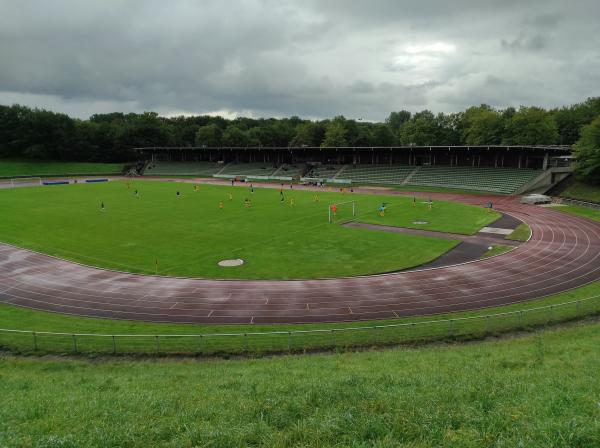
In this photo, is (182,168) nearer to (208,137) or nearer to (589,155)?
(208,137)

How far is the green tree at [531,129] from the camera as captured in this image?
111125 mm

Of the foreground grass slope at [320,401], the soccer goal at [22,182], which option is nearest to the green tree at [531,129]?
the foreground grass slope at [320,401]

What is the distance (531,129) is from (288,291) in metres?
108

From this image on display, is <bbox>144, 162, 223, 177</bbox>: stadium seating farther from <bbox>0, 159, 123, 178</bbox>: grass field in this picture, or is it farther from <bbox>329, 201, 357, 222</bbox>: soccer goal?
<bbox>329, 201, 357, 222</bbox>: soccer goal

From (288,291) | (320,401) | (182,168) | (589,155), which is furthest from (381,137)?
(320,401)

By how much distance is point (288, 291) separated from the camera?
28.6m

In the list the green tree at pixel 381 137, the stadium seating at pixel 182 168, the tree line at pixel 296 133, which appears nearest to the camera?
the tree line at pixel 296 133

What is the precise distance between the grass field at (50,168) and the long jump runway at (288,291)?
342ft

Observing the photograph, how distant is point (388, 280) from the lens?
101 feet

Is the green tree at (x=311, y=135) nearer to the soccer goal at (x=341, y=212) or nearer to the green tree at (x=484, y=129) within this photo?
the green tree at (x=484, y=129)

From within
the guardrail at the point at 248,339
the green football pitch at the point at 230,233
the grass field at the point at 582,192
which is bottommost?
the guardrail at the point at 248,339

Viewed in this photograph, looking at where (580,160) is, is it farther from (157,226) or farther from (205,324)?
(205,324)

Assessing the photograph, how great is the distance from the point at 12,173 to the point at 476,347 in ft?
456

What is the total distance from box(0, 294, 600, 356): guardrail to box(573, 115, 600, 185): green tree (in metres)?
63.6
